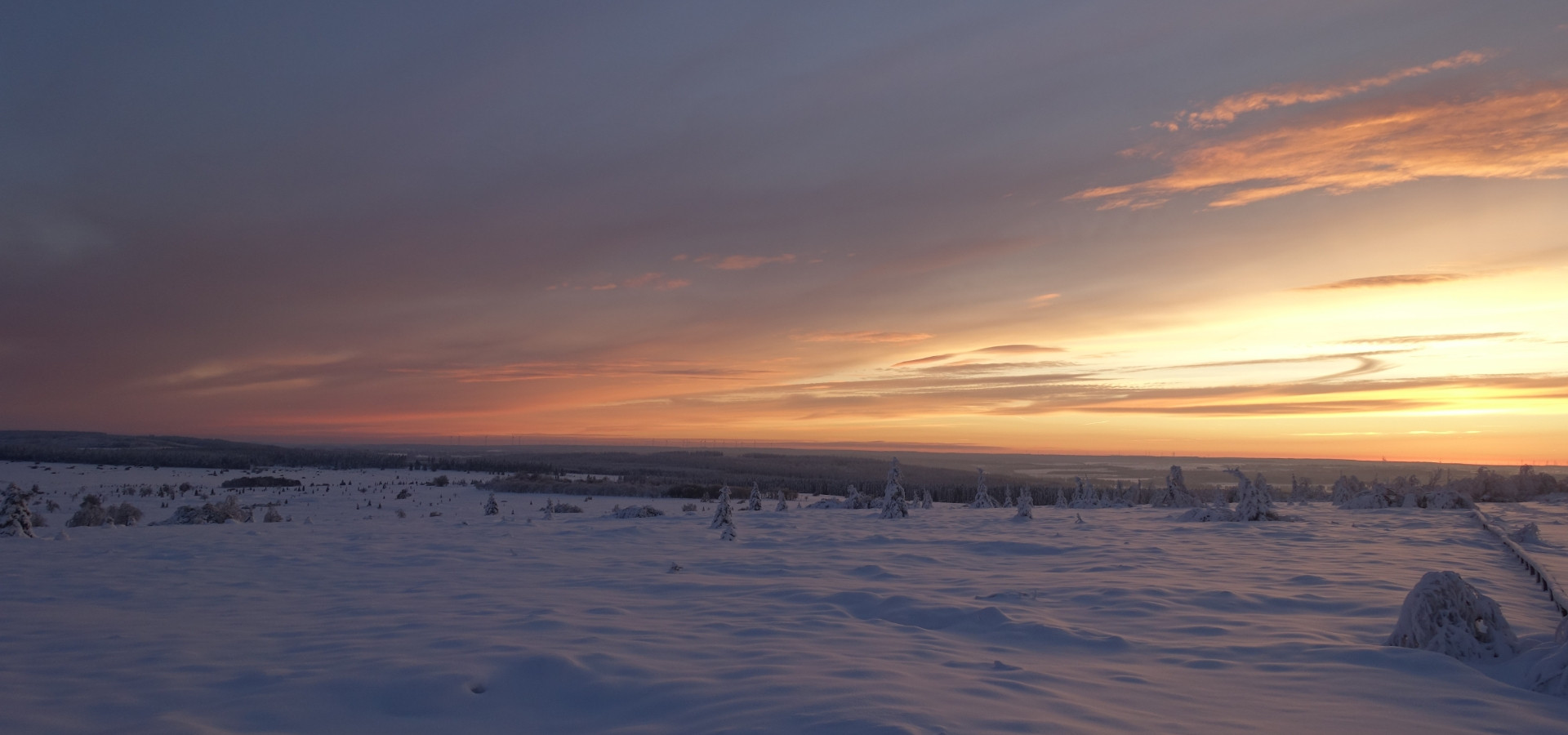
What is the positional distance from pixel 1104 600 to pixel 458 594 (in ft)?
25.6

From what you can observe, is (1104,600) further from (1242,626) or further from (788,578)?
(788,578)

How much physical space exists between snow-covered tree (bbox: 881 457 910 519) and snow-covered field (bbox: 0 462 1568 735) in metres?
8.97

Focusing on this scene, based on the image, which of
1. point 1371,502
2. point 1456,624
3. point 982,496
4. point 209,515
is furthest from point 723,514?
point 1371,502

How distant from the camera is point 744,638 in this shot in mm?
6664

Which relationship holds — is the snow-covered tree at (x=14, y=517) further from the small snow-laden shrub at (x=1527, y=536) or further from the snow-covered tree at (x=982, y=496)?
the small snow-laden shrub at (x=1527, y=536)

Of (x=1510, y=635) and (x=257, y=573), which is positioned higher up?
(x=1510, y=635)

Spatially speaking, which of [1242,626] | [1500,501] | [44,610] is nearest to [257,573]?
[44,610]

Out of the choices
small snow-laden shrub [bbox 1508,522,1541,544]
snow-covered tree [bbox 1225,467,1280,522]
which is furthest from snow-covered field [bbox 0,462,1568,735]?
snow-covered tree [bbox 1225,467,1280,522]

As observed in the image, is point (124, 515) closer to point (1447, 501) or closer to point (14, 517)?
point (14, 517)

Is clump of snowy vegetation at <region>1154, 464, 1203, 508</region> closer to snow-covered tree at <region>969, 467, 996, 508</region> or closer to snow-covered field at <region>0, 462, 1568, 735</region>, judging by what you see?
snow-covered tree at <region>969, 467, 996, 508</region>

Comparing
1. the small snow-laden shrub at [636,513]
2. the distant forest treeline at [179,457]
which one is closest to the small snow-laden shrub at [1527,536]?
the small snow-laden shrub at [636,513]

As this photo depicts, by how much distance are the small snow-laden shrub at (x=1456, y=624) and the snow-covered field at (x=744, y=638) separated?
0.28 metres

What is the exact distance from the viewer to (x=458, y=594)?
8.91m

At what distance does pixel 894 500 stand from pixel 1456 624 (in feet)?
59.7
